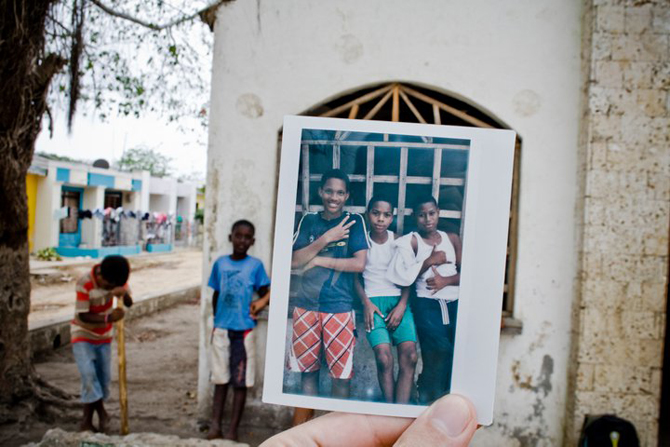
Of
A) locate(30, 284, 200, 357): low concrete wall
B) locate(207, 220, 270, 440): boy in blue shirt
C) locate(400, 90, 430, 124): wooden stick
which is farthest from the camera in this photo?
locate(30, 284, 200, 357): low concrete wall

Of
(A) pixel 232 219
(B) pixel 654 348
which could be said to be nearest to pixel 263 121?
(A) pixel 232 219

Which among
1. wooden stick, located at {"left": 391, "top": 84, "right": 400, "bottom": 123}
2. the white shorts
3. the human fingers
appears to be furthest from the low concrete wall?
the human fingers

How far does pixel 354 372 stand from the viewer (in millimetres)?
1163

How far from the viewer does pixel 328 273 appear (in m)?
Answer: 1.16

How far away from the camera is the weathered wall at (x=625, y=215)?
3.38 meters

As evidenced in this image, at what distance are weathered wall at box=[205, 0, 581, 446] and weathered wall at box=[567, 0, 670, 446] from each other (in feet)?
0.76

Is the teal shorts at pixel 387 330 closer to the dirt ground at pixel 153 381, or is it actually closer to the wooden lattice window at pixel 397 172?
the wooden lattice window at pixel 397 172

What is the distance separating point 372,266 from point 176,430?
3720mm

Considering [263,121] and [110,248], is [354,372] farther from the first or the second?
[110,248]

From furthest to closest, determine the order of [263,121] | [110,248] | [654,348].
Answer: [110,248] < [263,121] < [654,348]

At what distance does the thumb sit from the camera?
1075 mm

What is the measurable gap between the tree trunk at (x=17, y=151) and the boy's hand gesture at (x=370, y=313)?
406 cm

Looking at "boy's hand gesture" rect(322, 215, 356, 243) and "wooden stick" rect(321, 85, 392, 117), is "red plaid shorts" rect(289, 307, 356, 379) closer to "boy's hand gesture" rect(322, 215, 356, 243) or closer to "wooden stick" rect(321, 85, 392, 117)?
"boy's hand gesture" rect(322, 215, 356, 243)

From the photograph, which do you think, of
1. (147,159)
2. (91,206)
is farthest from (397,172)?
(147,159)
